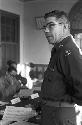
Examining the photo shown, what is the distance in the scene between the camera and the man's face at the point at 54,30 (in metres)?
1.20

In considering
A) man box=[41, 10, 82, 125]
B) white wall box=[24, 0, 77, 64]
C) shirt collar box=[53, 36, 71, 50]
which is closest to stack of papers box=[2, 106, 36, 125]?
man box=[41, 10, 82, 125]

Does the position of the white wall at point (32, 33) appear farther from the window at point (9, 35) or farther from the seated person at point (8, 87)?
the seated person at point (8, 87)

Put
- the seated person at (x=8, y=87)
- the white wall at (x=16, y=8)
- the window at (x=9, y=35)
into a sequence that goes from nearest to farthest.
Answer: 1. the seated person at (x=8, y=87)
2. the white wall at (x=16, y=8)
3. the window at (x=9, y=35)

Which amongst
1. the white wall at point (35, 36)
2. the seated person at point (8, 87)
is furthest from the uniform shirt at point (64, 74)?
the white wall at point (35, 36)

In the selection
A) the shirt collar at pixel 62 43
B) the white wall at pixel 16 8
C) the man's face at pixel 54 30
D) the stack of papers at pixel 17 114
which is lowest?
the stack of papers at pixel 17 114

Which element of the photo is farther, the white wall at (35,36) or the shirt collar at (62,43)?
the white wall at (35,36)

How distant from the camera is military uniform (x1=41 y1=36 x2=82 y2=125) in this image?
1.14m

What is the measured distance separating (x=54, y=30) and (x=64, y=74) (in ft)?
0.76

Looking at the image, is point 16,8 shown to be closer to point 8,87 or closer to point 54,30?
point 8,87

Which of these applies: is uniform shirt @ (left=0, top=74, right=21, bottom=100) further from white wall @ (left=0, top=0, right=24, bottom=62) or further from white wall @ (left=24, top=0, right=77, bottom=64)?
white wall @ (left=24, top=0, right=77, bottom=64)

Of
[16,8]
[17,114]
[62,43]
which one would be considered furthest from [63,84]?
[16,8]

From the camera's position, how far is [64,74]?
1.17m

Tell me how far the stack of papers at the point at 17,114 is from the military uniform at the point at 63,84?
325mm

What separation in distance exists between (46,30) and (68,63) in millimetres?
212
